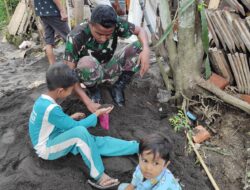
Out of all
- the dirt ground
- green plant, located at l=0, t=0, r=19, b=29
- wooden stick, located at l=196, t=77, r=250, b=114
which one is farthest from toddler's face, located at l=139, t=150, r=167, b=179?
green plant, located at l=0, t=0, r=19, b=29

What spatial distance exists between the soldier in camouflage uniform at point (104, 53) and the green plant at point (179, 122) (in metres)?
0.58

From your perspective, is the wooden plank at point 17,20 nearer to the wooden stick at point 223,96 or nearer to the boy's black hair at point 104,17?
the boy's black hair at point 104,17

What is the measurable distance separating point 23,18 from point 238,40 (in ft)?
15.9

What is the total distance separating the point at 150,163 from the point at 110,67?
1.57m

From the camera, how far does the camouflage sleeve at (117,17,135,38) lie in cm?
341

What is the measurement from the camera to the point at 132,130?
3.39 metres

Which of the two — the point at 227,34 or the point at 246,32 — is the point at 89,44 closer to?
the point at 227,34

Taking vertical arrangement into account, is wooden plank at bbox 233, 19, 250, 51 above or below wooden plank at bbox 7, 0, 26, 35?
above

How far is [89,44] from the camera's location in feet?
11.2

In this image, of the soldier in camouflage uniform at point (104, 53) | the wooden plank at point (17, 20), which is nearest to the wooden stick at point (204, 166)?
the soldier in camouflage uniform at point (104, 53)

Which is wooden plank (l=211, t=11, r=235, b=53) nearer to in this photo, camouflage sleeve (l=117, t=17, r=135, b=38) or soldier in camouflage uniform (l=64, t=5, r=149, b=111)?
soldier in camouflage uniform (l=64, t=5, r=149, b=111)

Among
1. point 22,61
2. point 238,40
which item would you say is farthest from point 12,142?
point 22,61

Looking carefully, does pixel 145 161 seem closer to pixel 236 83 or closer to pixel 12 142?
pixel 12 142

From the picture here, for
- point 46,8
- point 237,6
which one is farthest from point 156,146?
point 46,8
